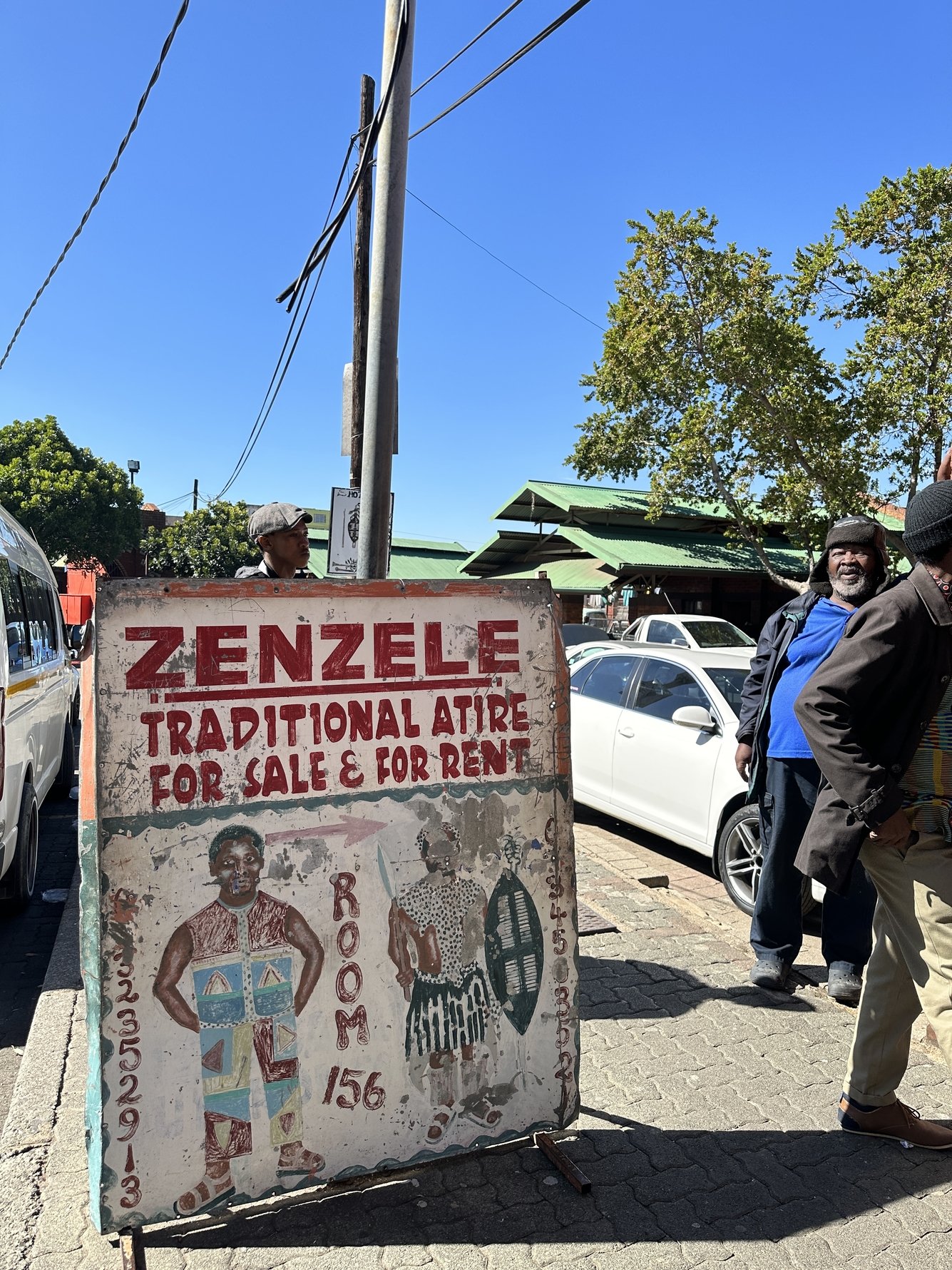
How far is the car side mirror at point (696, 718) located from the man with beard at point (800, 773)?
5.54 feet

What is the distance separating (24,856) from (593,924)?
132 inches

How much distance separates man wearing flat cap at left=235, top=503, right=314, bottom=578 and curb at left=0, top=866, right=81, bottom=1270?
1988mm

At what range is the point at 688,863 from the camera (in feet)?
22.9

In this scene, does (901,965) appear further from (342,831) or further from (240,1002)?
(240,1002)

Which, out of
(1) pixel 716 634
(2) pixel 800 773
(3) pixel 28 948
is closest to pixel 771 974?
(2) pixel 800 773

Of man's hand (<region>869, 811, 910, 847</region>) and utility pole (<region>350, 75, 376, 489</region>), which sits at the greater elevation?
utility pole (<region>350, 75, 376, 489</region>)

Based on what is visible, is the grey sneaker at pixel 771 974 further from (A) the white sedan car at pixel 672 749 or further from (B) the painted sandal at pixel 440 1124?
(B) the painted sandal at pixel 440 1124

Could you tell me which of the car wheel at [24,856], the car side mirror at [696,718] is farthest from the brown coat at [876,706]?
the car wheel at [24,856]

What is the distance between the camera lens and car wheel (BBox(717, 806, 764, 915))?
216 inches

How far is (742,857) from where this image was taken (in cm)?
566

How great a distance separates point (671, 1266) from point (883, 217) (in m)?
18.3

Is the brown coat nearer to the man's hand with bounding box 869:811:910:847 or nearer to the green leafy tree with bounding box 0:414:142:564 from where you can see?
the man's hand with bounding box 869:811:910:847

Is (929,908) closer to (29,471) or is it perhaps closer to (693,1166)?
(693,1166)

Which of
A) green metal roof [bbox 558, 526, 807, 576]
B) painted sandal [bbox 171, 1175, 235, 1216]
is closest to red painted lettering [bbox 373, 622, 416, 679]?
painted sandal [bbox 171, 1175, 235, 1216]
